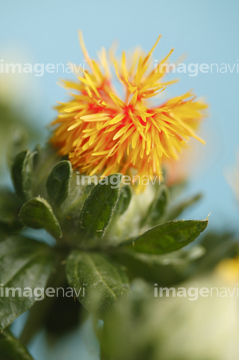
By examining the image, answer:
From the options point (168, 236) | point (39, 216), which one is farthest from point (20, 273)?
point (168, 236)

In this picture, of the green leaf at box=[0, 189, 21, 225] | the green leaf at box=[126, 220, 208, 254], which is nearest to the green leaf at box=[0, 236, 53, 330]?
the green leaf at box=[0, 189, 21, 225]

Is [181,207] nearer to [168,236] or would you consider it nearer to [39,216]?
[168,236]

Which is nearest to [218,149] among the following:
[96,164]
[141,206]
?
[141,206]

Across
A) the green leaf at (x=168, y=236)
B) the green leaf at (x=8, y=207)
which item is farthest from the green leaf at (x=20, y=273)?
the green leaf at (x=168, y=236)

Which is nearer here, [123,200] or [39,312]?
[123,200]

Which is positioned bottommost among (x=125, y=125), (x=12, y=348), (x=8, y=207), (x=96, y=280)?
(x=12, y=348)
